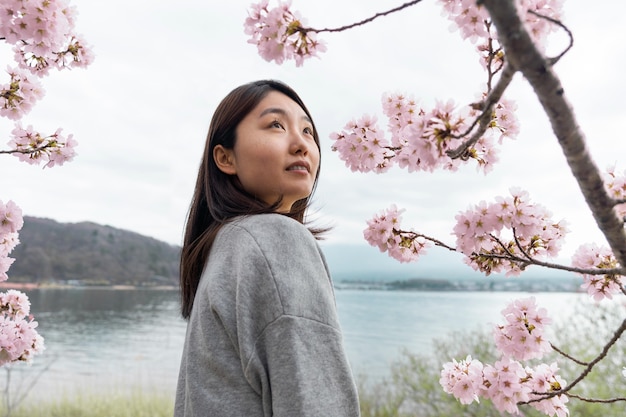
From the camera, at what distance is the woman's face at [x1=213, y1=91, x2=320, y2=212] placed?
3.92 ft

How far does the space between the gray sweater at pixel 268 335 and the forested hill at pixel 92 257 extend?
24.0 metres

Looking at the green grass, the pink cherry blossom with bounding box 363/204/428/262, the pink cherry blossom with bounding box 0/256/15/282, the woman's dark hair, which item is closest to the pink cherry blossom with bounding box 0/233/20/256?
the pink cherry blossom with bounding box 0/256/15/282

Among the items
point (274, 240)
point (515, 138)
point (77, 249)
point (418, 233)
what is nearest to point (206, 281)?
point (274, 240)

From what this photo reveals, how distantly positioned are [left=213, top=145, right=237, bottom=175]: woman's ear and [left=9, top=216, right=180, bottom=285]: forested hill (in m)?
23.7

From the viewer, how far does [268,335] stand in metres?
0.88

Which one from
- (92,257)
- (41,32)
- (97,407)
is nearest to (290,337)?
(41,32)

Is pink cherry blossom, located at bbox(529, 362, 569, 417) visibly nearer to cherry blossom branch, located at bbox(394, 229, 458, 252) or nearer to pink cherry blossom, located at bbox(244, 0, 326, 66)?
cherry blossom branch, located at bbox(394, 229, 458, 252)

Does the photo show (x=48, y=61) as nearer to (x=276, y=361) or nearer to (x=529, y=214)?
(x=276, y=361)

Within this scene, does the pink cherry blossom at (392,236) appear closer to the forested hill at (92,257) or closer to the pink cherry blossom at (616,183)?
the pink cherry blossom at (616,183)

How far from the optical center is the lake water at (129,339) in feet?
23.6

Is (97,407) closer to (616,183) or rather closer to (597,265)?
(597,265)

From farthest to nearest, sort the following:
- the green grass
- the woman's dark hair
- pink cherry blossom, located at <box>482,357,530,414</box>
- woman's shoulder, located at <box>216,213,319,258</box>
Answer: the green grass, pink cherry blossom, located at <box>482,357,530,414</box>, the woman's dark hair, woman's shoulder, located at <box>216,213,319,258</box>

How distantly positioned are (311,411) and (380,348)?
13821 millimetres

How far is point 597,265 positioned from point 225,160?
1061 mm
